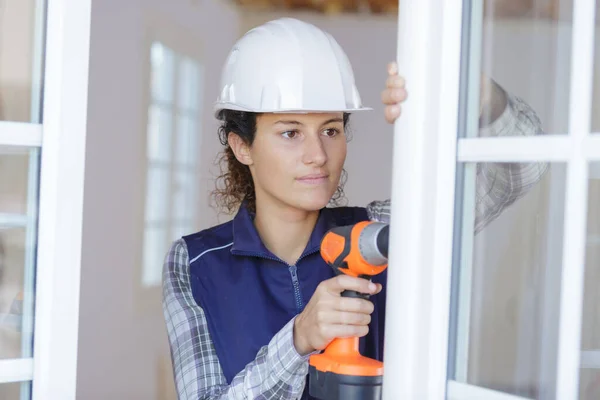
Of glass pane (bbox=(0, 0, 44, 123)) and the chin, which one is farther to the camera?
the chin

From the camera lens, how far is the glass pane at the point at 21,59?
1205 mm

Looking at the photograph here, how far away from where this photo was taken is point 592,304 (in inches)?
37.1

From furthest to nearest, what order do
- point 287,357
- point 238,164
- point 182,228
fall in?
point 182,228 < point 238,164 < point 287,357

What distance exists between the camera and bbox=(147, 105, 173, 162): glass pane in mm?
4574

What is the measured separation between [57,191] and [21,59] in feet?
0.72

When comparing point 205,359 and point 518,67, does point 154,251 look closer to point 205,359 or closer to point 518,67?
point 205,359

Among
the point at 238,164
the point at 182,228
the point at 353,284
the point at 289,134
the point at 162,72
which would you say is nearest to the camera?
the point at 353,284

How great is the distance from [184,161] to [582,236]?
4212mm

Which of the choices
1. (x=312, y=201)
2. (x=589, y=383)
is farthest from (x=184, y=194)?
(x=589, y=383)

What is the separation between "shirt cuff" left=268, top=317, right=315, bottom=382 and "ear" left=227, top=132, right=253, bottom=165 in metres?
0.58

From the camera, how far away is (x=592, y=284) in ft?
3.09

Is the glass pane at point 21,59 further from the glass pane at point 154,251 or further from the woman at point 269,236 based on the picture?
the glass pane at point 154,251

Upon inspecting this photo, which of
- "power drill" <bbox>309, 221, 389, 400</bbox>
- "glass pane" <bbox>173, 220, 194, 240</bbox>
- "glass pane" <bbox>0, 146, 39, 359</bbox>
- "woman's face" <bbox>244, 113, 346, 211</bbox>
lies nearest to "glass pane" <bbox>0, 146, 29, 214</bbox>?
"glass pane" <bbox>0, 146, 39, 359</bbox>

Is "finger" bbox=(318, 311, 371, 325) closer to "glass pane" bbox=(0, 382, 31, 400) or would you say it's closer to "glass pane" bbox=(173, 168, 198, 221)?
"glass pane" bbox=(0, 382, 31, 400)
